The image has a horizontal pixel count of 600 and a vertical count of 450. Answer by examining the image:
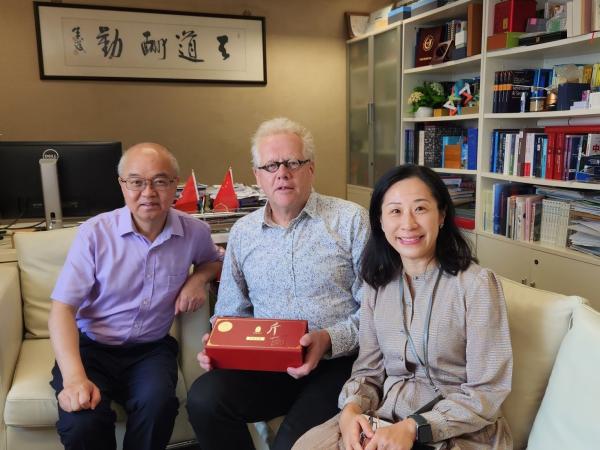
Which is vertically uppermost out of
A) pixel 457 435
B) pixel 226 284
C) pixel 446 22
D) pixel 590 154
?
pixel 446 22

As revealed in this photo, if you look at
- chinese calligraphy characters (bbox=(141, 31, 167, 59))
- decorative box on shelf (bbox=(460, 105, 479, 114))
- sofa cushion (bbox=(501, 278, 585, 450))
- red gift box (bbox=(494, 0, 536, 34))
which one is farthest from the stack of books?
chinese calligraphy characters (bbox=(141, 31, 167, 59))

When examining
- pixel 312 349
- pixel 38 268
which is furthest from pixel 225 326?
pixel 38 268

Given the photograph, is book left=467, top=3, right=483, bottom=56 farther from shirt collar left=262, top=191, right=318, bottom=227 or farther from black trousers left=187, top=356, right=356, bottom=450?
black trousers left=187, top=356, right=356, bottom=450

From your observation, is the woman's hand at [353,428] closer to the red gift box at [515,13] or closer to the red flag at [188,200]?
the red flag at [188,200]

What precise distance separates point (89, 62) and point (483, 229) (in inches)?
122

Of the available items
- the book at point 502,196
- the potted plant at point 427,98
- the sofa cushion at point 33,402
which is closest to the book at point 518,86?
the book at point 502,196

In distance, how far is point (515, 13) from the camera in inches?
113

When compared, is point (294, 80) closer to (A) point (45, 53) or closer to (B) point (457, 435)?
(A) point (45, 53)

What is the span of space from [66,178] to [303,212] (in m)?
1.29

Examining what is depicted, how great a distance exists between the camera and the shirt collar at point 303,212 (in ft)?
5.31

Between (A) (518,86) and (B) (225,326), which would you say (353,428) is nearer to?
(B) (225,326)

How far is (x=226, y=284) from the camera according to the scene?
1.73m

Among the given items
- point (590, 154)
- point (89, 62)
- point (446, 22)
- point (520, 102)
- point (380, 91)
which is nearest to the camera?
point (590, 154)

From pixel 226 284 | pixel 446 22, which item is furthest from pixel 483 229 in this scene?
pixel 226 284
